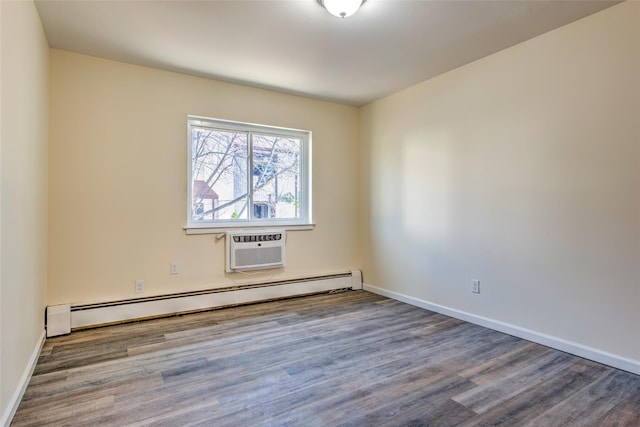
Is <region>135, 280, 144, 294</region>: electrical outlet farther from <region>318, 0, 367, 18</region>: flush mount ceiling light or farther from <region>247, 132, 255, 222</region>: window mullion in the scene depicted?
<region>318, 0, 367, 18</region>: flush mount ceiling light

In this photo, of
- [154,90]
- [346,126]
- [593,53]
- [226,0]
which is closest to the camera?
[226,0]

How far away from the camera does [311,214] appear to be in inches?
169

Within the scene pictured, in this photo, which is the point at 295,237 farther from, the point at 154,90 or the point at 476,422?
the point at 476,422

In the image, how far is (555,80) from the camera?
2.59 metres

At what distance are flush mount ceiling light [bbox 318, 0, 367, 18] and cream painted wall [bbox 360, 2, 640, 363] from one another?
4.87 ft

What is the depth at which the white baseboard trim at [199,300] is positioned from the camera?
3.03 metres

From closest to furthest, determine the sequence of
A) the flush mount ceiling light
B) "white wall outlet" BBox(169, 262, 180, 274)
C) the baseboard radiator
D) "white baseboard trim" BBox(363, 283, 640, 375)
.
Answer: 1. the flush mount ceiling light
2. "white baseboard trim" BBox(363, 283, 640, 375)
3. the baseboard radiator
4. "white wall outlet" BBox(169, 262, 180, 274)

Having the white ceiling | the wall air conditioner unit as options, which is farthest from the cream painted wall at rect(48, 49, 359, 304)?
the white ceiling

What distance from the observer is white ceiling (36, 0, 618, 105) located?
2.29 metres

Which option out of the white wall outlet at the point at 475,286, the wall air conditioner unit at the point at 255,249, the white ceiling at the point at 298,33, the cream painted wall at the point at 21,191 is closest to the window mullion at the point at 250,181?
the wall air conditioner unit at the point at 255,249

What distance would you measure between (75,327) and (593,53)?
14.6 ft

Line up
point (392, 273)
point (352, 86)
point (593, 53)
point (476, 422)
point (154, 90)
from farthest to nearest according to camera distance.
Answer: point (392, 273) → point (352, 86) → point (154, 90) → point (593, 53) → point (476, 422)

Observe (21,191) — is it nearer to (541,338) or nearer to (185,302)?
(185,302)

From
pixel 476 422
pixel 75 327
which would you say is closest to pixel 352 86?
pixel 476 422
